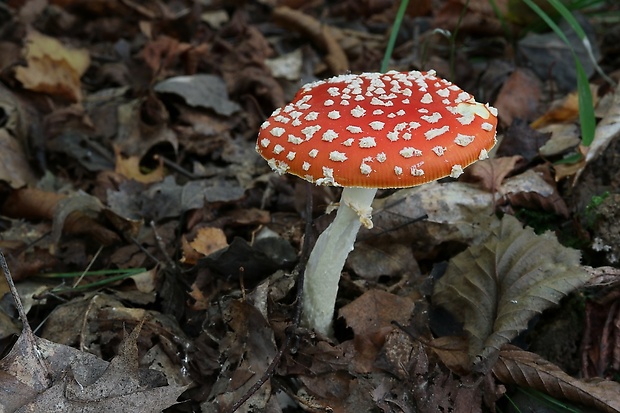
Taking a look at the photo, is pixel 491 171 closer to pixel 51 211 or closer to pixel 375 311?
pixel 375 311

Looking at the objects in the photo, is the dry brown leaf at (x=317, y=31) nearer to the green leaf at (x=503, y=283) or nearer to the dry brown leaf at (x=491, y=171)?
the dry brown leaf at (x=491, y=171)

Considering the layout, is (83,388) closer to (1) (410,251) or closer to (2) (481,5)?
(1) (410,251)

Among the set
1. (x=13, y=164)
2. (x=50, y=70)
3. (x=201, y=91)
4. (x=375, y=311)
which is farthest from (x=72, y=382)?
(x=50, y=70)

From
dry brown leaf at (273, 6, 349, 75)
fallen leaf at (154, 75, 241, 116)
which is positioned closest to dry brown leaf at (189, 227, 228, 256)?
fallen leaf at (154, 75, 241, 116)

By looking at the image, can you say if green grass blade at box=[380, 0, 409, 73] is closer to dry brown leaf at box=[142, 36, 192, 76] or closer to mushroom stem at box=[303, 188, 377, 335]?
mushroom stem at box=[303, 188, 377, 335]

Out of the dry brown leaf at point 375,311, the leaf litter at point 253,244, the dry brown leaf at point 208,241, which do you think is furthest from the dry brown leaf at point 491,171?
the dry brown leaf at point 208,241

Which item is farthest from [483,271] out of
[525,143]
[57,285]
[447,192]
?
[57,285]
